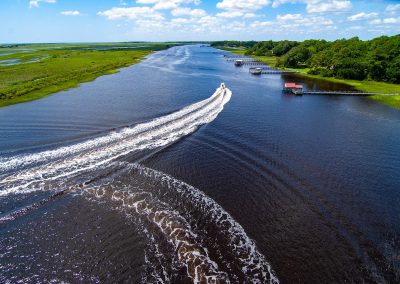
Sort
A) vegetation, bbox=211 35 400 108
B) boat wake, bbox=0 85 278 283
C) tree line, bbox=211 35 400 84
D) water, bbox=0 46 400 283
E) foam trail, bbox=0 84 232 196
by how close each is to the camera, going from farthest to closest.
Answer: tree line, bbox=211 35 400 84
vegetation, bbox=211 35 400 108
foam trail, bbox=0 84 232 196
water, bbox=0 46 400 283
boat wake, bbox=0 85 278 283

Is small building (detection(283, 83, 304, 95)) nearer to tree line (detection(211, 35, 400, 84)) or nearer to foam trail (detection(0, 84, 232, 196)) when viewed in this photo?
foam trail (detection(0, 84, 232, 196))

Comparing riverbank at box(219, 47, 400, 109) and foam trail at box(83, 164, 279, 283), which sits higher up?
riverbank at box(219, 47, 400, 109)

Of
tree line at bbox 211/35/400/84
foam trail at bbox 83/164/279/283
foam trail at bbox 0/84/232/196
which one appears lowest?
foam trail at bbox 83/164/279/283

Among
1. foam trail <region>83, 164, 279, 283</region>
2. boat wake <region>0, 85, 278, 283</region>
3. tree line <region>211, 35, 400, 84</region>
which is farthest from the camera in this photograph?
tree line <region>211, 35, 400, 84</region>

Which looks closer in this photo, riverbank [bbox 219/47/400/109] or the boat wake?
the boat wake

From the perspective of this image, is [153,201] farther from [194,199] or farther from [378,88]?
[378,88]

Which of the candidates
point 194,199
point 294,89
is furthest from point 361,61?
point 194,199

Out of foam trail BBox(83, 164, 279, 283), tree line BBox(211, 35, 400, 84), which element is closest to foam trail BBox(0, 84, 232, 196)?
foam trail BBox(83, 164, 279, 283)

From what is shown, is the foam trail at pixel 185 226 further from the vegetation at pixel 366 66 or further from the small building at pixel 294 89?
the vegetation at pixel 366 66
